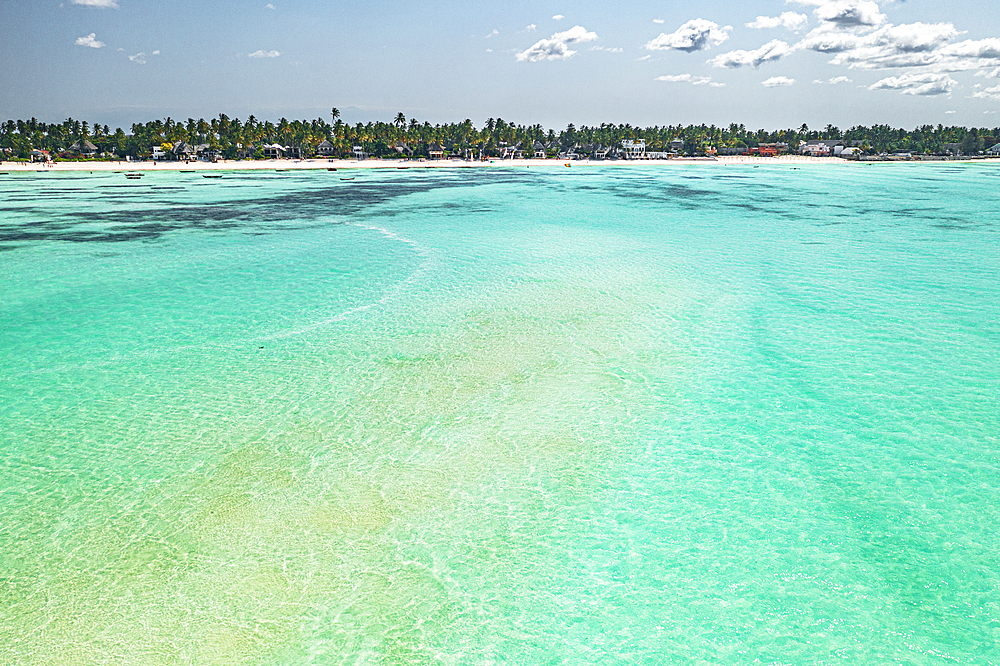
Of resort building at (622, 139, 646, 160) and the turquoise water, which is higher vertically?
resort building at (622, 139, 646, 160)

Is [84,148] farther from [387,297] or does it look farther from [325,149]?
[387,297]

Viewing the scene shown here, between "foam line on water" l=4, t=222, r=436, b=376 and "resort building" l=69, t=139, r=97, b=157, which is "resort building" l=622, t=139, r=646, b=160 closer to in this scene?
"resort building" l=69, t=139, r=97, b=157

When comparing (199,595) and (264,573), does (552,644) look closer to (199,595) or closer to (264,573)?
(264,573)

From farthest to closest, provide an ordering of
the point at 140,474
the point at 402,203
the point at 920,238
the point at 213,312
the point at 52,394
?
the point at 402,203
the point at 920,238
the point at 213,312
the point at 52,394
the point at 140,474

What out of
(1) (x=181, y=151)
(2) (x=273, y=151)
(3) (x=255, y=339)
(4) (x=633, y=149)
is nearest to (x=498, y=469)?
(3) (x=255, y=339)

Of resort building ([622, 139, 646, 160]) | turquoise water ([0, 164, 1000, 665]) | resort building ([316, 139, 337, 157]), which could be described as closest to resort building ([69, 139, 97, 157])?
resort building ([316, 139, 337, 157])

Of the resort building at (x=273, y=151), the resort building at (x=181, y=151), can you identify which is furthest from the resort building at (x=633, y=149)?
the resort building at (x=181, y=151)

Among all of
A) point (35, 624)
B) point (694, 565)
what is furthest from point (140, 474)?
point (694, 565)

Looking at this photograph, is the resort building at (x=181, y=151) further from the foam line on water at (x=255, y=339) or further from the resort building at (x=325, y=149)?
the foam line on water at (x=255, y=339)

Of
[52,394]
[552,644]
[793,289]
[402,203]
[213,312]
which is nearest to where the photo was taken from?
[552,644]
